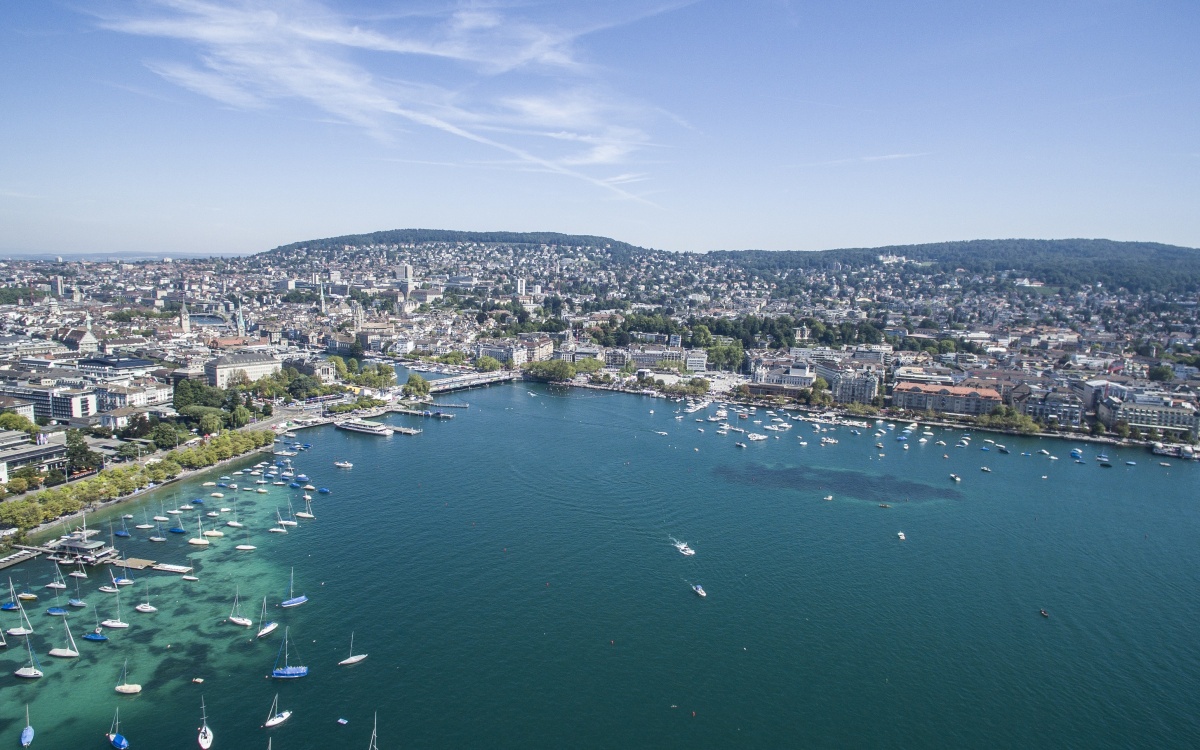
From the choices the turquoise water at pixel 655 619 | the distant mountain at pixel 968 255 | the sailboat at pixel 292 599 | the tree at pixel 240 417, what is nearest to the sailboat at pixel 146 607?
the turquoise water at pixel 655 619

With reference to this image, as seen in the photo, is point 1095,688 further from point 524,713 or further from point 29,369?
point 29,369

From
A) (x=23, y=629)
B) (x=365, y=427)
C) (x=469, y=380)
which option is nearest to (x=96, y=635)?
(x=23, y=629)

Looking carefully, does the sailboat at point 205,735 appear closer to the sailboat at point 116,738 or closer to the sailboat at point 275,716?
the sailboat at point 275,716

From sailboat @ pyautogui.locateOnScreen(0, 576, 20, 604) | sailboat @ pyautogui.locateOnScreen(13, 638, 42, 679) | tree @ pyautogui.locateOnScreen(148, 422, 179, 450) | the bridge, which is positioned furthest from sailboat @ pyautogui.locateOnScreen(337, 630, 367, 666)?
the bridge

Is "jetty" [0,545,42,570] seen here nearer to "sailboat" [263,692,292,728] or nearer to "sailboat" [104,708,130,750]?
"sailboat" [104,708,130,750]

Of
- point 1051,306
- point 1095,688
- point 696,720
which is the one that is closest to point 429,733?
point 696,720

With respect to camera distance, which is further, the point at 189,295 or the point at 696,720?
the point at 189,295
